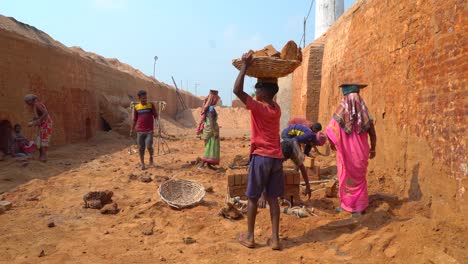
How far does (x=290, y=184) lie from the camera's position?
4695 millimetres

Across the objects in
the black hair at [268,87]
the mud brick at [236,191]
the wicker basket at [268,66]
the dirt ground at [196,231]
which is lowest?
the dirt ground at [196,231]

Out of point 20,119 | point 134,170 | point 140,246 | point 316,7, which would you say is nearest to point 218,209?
point 140,246

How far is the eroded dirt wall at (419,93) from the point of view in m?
3.40

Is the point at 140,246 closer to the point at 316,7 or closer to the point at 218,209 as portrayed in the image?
the point at 218,209

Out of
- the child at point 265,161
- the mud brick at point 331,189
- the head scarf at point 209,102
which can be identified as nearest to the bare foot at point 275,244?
the child at point 265,161

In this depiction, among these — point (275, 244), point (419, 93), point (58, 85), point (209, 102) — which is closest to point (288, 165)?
point (209, 102)

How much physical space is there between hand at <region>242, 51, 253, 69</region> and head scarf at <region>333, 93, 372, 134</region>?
137cm

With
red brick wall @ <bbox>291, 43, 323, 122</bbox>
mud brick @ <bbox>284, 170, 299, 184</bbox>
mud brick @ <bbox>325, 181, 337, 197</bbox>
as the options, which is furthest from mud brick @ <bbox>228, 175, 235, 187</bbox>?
red brick wall @ <bbox>291, 43, 323, 122</bbox>

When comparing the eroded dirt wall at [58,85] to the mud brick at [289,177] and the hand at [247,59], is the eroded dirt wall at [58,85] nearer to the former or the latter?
the mud brick at [289,177]

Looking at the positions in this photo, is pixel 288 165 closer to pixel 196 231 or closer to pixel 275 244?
pixel 196 231

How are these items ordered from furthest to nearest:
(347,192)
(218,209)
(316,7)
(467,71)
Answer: (316,7) → (218,209) → (347,192) → (467,71)

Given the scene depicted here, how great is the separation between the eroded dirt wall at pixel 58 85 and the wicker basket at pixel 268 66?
21.5 feet

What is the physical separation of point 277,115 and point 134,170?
4785 millimetres

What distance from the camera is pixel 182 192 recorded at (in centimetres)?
505
